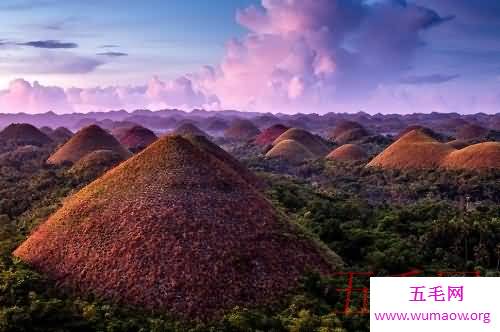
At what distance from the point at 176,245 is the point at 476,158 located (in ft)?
155

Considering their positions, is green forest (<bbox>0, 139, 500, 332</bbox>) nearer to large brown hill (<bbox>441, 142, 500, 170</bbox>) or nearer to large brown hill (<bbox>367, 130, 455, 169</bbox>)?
large brown hill (<bbox>441, 142, 500, 170</bbox>)

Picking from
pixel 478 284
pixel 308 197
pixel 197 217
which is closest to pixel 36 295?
pixel 197 217

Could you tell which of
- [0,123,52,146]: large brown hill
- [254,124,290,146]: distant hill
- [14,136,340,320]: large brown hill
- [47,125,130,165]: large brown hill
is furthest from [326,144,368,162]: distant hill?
[14,136,340,320]: large brown hill

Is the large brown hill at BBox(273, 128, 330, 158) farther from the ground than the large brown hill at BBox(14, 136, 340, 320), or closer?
farther from the ground

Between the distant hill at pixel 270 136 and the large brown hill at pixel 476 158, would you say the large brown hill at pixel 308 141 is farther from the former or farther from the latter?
the large brown hill at pixel 476 158

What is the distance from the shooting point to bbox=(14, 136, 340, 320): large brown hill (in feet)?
55.3

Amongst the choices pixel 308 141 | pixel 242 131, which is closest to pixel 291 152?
pixel 308 141

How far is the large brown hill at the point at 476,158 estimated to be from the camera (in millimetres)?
54750

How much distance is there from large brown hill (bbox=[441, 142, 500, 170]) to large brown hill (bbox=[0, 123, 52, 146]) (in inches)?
2661

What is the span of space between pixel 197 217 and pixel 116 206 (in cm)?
369

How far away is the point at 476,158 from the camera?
56.2 m

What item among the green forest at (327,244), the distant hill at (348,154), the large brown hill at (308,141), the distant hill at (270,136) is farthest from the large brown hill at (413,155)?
the distant hill at (270,136)

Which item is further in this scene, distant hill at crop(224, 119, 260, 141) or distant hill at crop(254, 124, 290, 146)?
distant hill at crop(224, 119, 260, 141)

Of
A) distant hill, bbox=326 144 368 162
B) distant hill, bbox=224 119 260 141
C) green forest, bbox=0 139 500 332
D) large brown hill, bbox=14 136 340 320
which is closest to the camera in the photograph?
green forest, bbox=0 139 500 332
